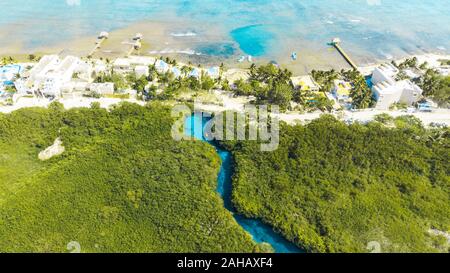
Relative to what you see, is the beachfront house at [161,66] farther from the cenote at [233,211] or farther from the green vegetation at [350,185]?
the green vegetation at [350,185]

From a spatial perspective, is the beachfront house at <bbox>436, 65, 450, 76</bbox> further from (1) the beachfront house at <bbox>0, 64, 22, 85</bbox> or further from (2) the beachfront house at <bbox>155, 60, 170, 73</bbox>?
(1) the beachfront house at <bbox>0, 64, 22, 85</bbox>

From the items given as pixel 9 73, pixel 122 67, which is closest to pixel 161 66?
pixel 122 67

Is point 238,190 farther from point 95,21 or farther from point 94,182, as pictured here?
point 95,21

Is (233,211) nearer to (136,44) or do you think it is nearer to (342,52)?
(136,44)

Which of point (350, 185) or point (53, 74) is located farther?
point (53, 74)

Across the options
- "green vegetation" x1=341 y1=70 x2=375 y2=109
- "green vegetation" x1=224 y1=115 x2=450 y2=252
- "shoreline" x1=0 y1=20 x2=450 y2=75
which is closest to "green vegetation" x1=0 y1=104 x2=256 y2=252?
"green vegetation" x1=224 y1=115 x2=450 y2=252

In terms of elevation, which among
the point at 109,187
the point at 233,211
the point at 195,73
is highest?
the point at 195,73
